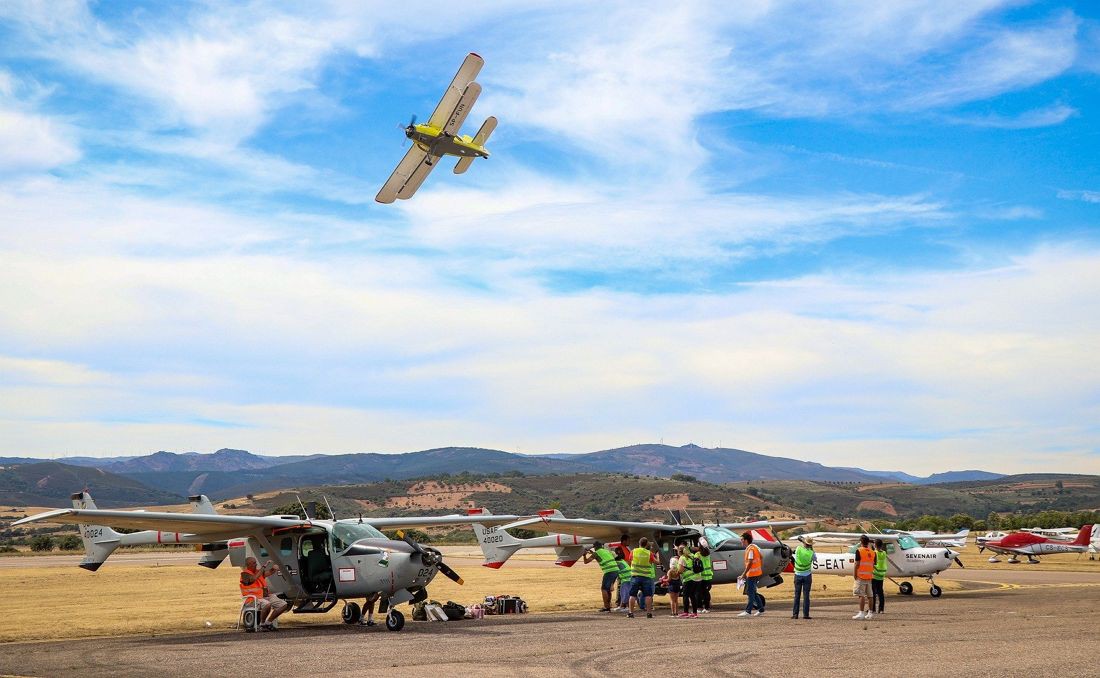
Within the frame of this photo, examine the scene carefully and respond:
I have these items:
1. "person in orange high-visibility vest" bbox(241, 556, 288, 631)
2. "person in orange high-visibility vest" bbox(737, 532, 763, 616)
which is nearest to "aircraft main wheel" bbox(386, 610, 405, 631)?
"person in orange high-visibility vest" bbox(241, 556, 288, 631)

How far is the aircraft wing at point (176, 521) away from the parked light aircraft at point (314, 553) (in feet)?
0.06

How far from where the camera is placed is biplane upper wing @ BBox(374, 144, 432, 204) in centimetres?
3238

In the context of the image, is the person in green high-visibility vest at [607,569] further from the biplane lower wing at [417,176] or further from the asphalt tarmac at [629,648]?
the biplane lower wing at [417,176]

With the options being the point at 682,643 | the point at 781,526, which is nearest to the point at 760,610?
the point at 682,643

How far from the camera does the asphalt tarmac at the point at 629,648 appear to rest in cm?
1332

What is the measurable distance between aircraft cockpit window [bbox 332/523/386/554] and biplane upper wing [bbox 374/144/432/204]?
1453 cm

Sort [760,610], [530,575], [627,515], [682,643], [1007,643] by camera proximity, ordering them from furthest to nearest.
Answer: [627,515] < [530,575] < [760,610] < [682,643] < [1007,643]

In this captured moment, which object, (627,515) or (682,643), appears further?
(627,515)

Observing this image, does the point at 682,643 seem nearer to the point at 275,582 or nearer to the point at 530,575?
the point at 275,582

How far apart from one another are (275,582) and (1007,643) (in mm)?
13460

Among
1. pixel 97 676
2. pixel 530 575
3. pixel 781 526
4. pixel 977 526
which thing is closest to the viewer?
pixel 97 676

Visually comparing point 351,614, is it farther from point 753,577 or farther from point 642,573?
point 753,577

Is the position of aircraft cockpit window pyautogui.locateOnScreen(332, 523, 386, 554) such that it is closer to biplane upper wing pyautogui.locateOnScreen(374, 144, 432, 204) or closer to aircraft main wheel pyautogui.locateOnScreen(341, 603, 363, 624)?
aircraft main wheel pyautogui.locateOnScreen(341, 603, 363, 624)

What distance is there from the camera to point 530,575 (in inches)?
1630
